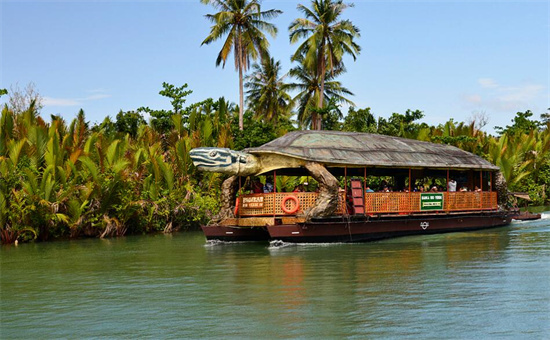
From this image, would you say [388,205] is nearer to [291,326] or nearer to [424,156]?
[424,156]

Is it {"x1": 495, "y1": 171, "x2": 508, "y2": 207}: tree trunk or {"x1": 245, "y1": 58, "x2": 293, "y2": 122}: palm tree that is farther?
{"x1": 245, "y1": 58, "x2": 293, "y2": 122}: palm tree

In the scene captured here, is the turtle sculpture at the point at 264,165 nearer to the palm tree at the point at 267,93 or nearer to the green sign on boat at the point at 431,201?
the green sign on boat at the point at 431,201

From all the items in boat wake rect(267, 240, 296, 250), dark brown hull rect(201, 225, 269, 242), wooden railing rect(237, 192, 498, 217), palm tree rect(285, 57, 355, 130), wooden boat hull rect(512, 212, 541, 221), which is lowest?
boat wake rect(267, 240, 296, 250)

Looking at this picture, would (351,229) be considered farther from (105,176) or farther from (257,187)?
(105,176)

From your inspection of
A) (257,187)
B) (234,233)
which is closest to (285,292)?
(234,233)

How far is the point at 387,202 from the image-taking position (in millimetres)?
18203

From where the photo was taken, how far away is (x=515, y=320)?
326 inches

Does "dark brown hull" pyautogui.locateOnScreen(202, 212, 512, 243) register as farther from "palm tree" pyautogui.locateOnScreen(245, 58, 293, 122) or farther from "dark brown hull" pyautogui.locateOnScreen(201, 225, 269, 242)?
"palm tree" pyautogui.locateOnScreen(245, 58, 293, 122)

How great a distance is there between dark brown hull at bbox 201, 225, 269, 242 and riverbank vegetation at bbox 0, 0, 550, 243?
485cm

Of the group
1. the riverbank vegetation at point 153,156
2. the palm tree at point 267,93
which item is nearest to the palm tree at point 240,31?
the riverbank vegetation at point 153,156

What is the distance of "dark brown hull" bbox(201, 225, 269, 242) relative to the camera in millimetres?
17625

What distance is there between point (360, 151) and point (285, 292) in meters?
7.92

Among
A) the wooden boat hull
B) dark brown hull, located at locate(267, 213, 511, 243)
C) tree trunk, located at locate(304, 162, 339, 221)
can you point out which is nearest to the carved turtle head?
tree trunk, located at locate(304, 162, 339, 221)

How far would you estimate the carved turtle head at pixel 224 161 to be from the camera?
1659cm
